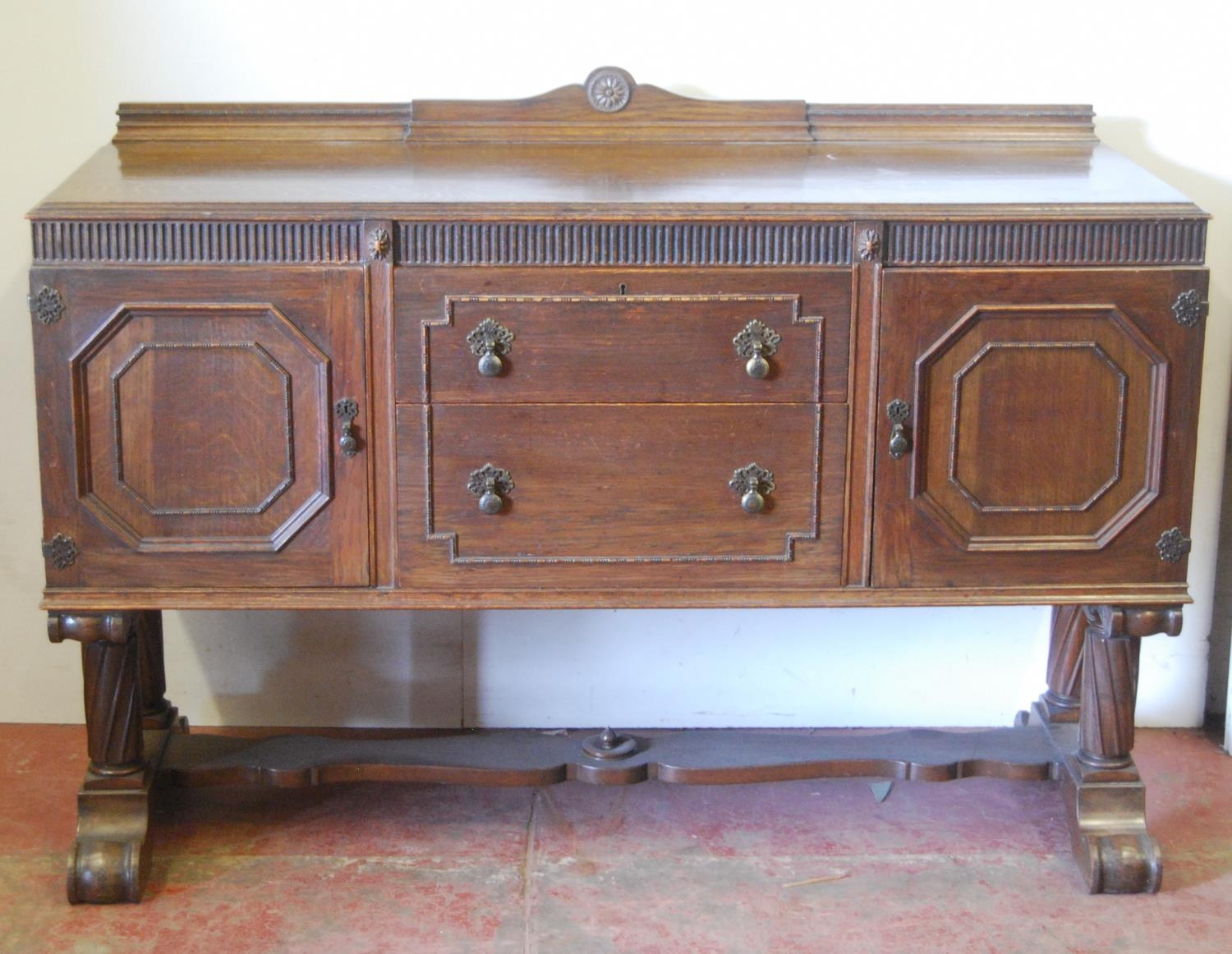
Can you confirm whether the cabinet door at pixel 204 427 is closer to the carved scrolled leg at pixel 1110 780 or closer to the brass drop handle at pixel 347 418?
the brass drop handle at pixel 347 418

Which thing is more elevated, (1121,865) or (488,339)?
(488,339)

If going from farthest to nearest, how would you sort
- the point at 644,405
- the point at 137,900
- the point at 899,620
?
the point at 899,620 < the point at 137,900 < the point at 644,405

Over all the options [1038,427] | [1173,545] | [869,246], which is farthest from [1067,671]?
[869,246]

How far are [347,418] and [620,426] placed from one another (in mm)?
438

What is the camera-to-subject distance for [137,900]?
252 cm

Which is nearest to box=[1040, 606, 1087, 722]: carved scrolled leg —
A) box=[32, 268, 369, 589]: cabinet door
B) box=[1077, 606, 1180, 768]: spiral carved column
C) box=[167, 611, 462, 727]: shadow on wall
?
box=[1077, 606, 1180, 768]: spiral carved column

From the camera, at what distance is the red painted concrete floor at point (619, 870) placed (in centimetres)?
242

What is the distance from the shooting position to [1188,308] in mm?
2324

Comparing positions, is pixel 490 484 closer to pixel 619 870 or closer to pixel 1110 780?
pixel 619 870

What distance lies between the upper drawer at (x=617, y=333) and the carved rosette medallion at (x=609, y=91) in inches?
25.4

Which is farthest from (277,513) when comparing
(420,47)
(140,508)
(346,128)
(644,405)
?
(420,47)

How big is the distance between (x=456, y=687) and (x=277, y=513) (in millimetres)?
968

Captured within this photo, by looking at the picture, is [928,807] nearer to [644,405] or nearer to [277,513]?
[644,405]

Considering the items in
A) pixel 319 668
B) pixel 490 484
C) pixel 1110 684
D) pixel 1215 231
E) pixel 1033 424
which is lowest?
pixel 319 668
